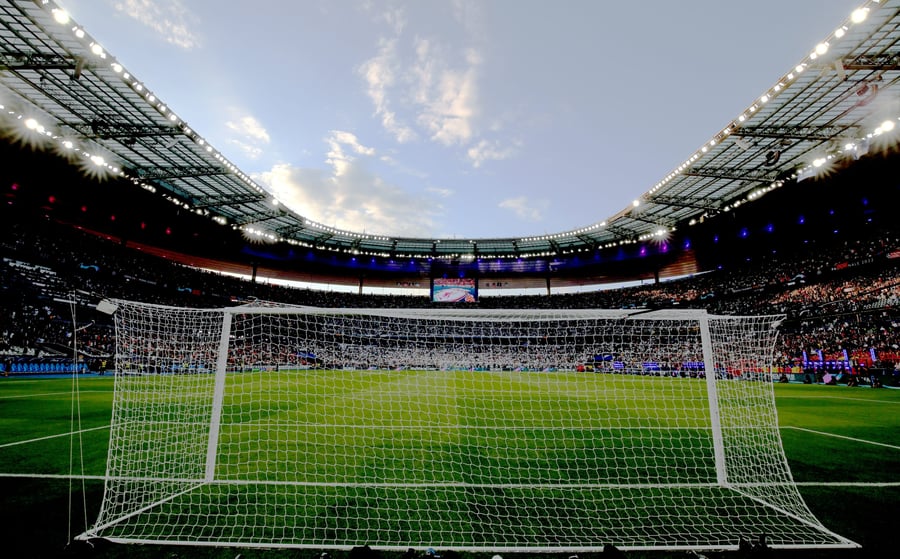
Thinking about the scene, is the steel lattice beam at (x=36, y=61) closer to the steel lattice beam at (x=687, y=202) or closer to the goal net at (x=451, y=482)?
the goal net at (x=451, y=482)

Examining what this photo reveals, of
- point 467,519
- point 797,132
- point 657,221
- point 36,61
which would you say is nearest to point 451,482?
point 467,519

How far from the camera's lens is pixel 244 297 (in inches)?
1330

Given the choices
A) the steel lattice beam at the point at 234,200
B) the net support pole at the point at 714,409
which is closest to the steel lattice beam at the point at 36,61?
the steel lattice beam at the point at 234,200

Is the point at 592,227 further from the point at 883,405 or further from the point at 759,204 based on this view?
the point at 883,405

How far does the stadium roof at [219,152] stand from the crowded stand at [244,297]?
7104mm

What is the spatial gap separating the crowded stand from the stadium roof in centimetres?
710

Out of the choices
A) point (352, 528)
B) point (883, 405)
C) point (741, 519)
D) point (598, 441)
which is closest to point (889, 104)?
point (883, 405)

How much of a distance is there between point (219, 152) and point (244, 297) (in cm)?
1836

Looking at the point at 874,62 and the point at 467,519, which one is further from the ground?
the point at 874,62

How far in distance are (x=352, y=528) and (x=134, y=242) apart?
38863mm

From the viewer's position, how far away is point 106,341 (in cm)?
2202

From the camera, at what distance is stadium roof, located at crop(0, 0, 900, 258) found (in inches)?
452

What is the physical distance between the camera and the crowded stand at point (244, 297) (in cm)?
1838

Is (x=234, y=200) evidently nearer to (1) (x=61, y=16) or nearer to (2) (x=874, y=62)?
(1) (x=61, y=16)
